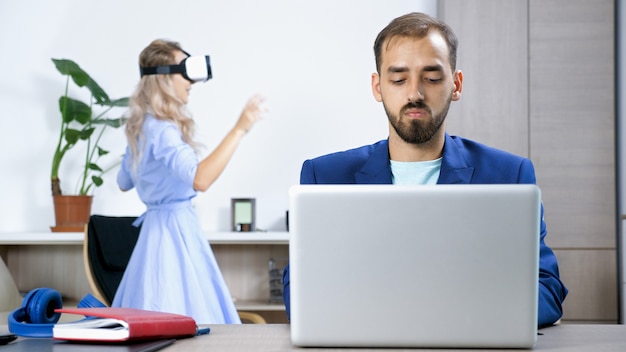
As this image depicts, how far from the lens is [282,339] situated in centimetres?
127

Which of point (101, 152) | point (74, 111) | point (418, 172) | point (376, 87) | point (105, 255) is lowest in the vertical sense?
point (105, 255)

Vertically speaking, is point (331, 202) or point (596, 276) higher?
point (331, 202)

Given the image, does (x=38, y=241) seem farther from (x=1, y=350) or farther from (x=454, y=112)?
(x=1, y=350)

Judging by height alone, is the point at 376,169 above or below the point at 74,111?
below

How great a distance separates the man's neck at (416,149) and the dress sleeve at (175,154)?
1401 mm

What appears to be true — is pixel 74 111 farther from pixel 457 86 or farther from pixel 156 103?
pixel 457 86

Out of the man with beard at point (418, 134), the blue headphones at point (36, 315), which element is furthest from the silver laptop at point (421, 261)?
the man with beard at point (418, 134)

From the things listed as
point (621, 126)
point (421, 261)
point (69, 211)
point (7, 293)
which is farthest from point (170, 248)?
point (621, 126)

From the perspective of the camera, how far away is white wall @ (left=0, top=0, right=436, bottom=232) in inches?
188

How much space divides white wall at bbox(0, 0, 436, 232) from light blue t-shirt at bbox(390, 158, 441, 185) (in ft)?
9.32

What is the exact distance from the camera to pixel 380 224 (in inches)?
43.4

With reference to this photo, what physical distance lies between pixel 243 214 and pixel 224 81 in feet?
2.91

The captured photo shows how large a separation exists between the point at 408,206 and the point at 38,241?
3661 mm

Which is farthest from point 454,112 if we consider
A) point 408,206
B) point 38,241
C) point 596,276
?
point 408,206
